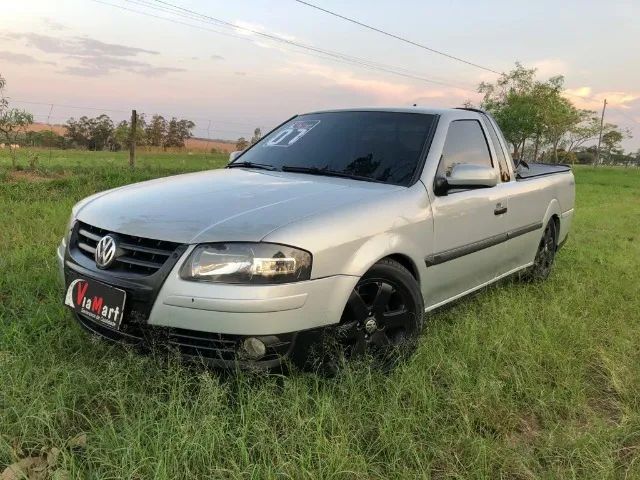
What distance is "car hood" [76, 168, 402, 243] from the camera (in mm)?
2457

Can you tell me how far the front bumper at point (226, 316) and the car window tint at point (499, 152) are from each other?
7.49 ft

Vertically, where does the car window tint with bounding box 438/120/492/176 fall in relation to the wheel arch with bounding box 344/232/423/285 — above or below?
above

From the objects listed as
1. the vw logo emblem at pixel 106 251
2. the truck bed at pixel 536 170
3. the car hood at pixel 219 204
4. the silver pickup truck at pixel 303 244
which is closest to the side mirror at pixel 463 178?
the silver pickup truck at pixel 303 244

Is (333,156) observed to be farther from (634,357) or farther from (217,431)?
(634,357)

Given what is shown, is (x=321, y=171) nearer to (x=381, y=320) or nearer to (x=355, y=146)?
(x=355, y=146)

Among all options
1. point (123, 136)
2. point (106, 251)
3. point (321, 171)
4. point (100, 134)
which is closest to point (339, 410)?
point (106, 251)

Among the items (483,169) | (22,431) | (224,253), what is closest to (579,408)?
(483,169)

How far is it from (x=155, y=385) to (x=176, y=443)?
0.48 meters

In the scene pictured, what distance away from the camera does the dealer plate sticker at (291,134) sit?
156 inches

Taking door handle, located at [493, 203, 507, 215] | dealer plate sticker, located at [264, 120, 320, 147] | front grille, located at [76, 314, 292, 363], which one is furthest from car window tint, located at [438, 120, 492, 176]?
front grille, located at [76, 314, 292, 363]

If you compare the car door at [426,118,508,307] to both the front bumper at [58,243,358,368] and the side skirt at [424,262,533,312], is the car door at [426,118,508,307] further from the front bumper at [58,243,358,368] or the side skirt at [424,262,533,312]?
the front bumper at [58,243,358,368]

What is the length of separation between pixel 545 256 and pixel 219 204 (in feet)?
11.6

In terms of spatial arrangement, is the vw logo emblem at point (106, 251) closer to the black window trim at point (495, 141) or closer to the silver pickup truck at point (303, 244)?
the silver pickup truck at point (303, 244)

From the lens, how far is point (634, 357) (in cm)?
345
